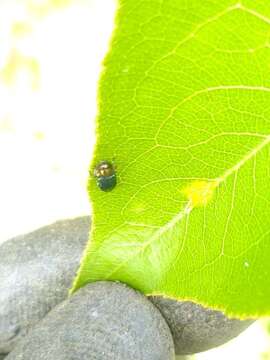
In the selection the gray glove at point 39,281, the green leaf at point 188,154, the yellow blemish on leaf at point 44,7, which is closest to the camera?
the green leaf at point 188,154

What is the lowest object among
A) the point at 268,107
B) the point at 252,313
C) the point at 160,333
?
the point at 160,333

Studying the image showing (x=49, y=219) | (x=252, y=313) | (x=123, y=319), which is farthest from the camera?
(x=49, y=219)

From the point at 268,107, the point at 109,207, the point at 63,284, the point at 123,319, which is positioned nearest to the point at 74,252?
the point at 63,284

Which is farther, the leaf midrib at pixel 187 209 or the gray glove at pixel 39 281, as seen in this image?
the gray glove at pixel 39 281

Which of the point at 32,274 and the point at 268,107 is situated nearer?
the point at 268,107

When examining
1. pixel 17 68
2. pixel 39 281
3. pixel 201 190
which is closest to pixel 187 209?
pixel 201 190

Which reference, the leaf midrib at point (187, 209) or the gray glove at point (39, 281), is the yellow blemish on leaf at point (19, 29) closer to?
the gray glove at point (39, 281)

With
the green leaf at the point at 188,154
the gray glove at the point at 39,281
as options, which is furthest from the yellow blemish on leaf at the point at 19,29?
the green leaf at the point at 188,154

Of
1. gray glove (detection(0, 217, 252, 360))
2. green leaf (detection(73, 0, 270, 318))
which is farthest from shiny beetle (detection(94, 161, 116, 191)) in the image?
gray glove (detection(0, 217, 252, 360))

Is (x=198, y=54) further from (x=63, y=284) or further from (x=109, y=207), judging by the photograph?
(x=63, y=284)

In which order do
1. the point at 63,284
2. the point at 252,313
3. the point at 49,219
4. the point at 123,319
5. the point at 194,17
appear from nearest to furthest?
the point at 194,17
the point at 252,313
the point at 123,319
the point at 63,284
the point at 49,219
